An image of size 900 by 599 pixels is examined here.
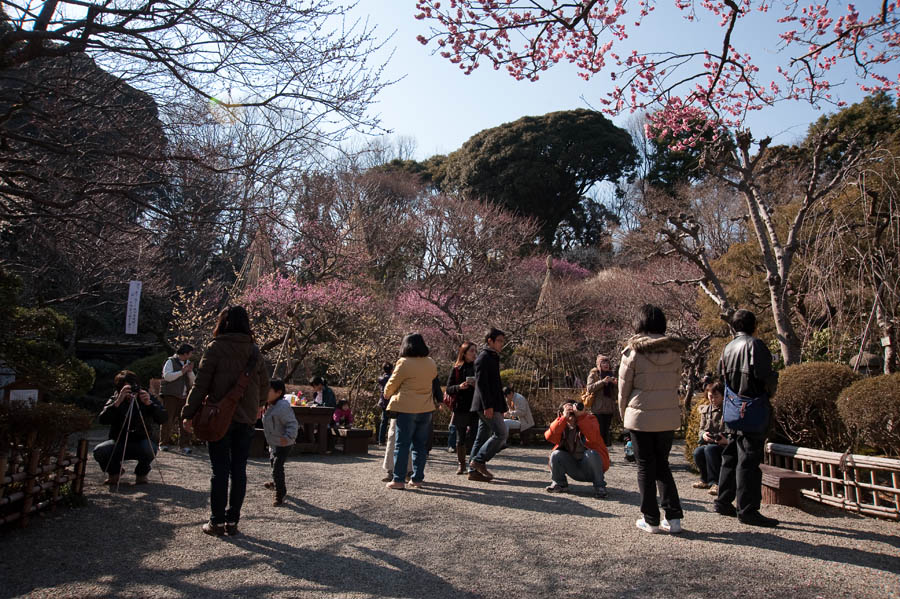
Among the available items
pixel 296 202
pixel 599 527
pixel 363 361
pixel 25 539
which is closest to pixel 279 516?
pixel 25 539

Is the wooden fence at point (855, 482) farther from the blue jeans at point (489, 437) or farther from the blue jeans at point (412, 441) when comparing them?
the blue jeans at point (412, 441)

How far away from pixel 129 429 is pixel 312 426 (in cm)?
373

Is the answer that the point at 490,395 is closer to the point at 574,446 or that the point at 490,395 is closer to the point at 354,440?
the point at 574,446

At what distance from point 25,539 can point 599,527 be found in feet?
13.4

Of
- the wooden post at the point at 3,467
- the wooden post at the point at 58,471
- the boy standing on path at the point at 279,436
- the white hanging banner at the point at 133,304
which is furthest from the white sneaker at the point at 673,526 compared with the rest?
the white hanging banner at the point at 133,304

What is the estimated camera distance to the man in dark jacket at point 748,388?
464cm

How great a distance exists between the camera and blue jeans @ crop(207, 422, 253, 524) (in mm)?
4211

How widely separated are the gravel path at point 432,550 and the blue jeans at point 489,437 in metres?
0.78

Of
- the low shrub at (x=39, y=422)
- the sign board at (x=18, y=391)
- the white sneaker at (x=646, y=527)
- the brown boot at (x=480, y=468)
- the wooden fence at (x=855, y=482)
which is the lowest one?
the white sneaker at (x=646, y=527)

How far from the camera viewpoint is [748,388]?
4.70 m

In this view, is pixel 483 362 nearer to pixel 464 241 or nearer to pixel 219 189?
pixel 219 189

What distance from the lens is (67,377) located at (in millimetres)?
5992

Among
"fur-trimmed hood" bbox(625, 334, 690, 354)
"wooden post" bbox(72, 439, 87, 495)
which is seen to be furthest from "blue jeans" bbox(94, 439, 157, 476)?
"fur-trimmed hood" bbox(625, 334, 690, 354)

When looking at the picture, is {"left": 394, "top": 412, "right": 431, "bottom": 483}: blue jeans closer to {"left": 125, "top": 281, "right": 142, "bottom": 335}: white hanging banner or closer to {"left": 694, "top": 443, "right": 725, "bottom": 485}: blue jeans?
{"left": 694, "top": 443, "right": 725, "bottom": 485}: blue jeans
